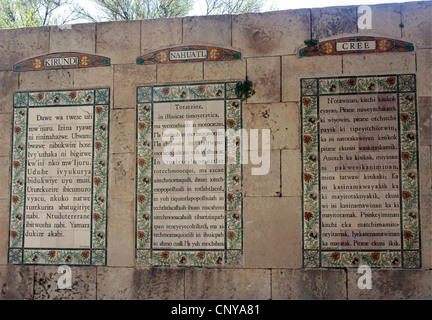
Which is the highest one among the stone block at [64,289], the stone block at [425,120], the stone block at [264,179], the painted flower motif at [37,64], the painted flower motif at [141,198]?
the painted flower motif at [37,64]

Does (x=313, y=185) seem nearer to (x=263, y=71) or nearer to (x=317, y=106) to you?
(x=317, y=106)

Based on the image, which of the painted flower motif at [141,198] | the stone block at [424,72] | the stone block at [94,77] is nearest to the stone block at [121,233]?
the painted flower motif at [141,198]

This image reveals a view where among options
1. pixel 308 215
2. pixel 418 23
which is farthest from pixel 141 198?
pixel 418 23

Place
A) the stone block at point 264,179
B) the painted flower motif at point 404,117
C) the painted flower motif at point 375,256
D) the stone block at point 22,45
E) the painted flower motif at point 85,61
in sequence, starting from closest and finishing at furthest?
the painted flower motif at point 375,256 → the painted flower motif at point 404,117 → the stone block at point 264,179 → the painted flower motif at point 85,61 → the stone block at point 22,45

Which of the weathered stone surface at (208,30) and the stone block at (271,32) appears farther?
the weathered stone surface at (208,30)

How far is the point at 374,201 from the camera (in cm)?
555

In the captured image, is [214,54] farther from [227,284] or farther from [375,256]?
[375,256]

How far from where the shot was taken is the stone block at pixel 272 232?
561 centimetres

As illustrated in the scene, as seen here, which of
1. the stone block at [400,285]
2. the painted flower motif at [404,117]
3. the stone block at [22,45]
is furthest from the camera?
the stone block at [22,45]

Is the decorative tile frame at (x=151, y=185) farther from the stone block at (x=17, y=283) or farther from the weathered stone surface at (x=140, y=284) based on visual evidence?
the stone block at (x=17, y=283)

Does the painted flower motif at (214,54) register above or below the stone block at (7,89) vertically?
above

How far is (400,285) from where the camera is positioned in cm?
539

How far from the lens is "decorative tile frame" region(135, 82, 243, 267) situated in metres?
5.70

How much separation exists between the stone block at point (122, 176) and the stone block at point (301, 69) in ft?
8.30
